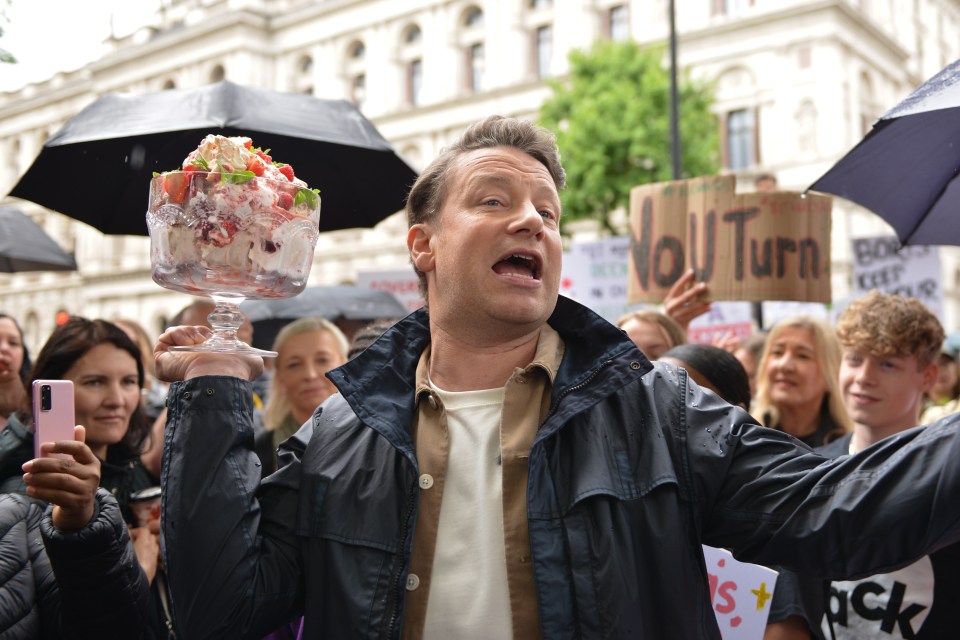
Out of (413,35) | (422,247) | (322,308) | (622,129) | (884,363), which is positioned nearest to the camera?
(422,247)

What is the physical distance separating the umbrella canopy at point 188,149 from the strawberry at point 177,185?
213 centimetres

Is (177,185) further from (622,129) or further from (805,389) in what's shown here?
(622,129)

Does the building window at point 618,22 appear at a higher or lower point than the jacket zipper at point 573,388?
higher

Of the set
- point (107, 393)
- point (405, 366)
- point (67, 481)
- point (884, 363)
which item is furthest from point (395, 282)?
point (67, 481)

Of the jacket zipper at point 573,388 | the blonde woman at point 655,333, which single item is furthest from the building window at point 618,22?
the jacket zipper at point 573,388

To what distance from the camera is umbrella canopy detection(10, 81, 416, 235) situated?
418 centimetres

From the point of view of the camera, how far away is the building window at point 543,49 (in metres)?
34.2

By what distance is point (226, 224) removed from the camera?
6.57 feet

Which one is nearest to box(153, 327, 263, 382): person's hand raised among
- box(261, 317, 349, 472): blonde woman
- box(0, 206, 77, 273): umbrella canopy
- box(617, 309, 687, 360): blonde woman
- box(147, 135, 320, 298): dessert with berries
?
box(147, 135, 320, 298): dessert with berries

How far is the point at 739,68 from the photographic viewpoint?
29.9 meters

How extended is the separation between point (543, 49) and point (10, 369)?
32.1m

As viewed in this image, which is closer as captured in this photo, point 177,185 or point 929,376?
point 177,185

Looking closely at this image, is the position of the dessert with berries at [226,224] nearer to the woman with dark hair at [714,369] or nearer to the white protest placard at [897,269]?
the woman with dark hair at [714,369]

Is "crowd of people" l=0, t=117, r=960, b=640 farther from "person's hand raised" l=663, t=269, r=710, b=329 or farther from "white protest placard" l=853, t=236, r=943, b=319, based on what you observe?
"white protest placard" l=853, t=236, r=943, b=319
